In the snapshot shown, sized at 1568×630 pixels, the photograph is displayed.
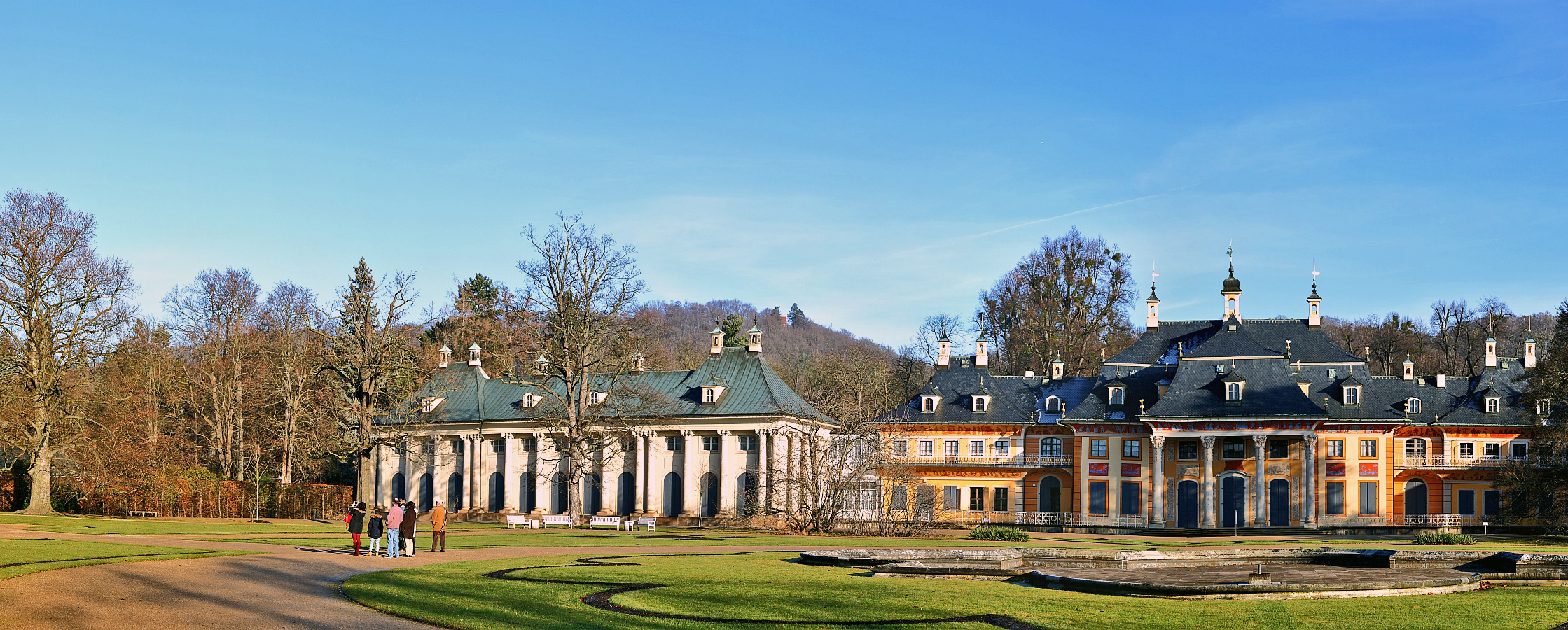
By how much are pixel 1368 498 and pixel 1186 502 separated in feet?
29.4

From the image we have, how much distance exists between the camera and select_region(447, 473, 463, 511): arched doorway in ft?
232

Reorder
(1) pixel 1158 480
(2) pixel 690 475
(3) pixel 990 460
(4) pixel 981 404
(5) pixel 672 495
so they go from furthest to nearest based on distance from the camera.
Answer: (4) pixel 981 404, (3) pixel 990 460, (5) pixel 672 495, (2) pixel 690 475, (1) pixel 1158 480

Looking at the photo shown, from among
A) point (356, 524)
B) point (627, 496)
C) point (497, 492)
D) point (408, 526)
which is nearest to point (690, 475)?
point (627, 496)

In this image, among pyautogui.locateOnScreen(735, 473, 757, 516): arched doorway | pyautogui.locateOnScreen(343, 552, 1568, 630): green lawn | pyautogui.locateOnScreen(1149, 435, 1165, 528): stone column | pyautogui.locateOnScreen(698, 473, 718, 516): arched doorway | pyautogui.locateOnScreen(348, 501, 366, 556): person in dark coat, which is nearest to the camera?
pyautogui.locateOnScreen(343, 552, 1568, 630): green lawn

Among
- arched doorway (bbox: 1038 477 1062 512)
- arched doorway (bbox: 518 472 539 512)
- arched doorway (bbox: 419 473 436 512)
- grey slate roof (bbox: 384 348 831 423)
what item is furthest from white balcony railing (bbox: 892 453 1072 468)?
arched doorway (bbox: 419 473 436 512)

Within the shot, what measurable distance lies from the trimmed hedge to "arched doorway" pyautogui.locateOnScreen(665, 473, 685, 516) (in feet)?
115

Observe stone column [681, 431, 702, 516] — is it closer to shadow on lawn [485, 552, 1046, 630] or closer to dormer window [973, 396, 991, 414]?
dormer window [973, 396, 991, 414]

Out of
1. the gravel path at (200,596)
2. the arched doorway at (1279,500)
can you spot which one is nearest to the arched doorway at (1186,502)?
the arched doorway at (1279,500)

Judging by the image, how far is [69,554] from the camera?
24844 millimetres

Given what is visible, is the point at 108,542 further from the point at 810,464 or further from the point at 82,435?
the point at 810,464

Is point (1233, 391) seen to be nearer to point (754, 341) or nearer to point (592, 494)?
point (754, 341)

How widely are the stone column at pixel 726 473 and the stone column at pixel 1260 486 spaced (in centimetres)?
2573

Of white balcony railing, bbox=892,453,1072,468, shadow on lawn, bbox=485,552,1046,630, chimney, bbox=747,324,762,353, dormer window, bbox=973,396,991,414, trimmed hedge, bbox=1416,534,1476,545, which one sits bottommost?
trimmed hedge, bbox=1416,534,1476,545

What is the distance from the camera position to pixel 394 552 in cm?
→ 2769
